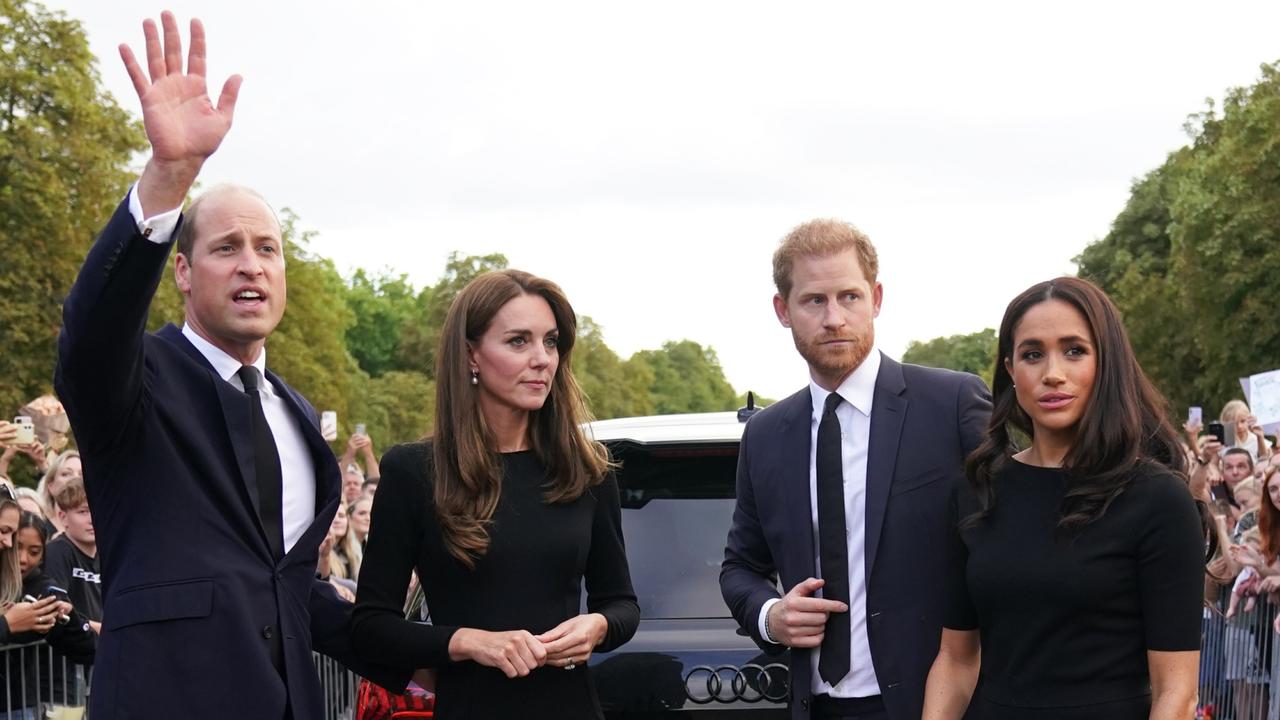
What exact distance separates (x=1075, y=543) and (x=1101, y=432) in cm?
29

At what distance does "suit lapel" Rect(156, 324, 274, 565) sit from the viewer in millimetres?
4359

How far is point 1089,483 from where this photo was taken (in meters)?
4.22

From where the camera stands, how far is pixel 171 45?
404 centimetres

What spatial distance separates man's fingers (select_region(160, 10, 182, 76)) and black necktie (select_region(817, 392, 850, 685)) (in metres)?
2.13

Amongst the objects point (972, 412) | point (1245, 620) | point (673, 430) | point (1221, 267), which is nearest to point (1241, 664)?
point (1245, 620)

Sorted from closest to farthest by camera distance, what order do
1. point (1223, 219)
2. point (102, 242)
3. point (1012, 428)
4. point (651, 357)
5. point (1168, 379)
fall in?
1. point (102, 242)
2. point (1012, 428)
3. point (1223, 219)
4. point (1168, 379)
5. point (651, 357)

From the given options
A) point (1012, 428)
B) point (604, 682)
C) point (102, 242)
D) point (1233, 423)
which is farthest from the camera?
point (1233, 423)

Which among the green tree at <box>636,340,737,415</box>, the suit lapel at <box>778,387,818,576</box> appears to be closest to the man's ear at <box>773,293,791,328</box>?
the suit lapel at <box>778,387,818,576</box>

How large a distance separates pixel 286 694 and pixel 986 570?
1827mm

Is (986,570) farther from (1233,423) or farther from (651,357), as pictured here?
(651,357)

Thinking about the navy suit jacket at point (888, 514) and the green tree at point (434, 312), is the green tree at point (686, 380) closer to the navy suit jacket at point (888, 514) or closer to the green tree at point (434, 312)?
the green tree at point (434, 312)

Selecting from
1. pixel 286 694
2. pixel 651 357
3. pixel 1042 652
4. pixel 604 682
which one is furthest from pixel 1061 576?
pixel 651 357

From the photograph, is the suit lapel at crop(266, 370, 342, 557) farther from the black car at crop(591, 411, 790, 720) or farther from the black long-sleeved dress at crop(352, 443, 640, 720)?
the black car at crop(591, 411, 790, 720)

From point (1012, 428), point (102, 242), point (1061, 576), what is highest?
point (102, 242)
